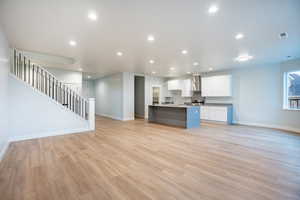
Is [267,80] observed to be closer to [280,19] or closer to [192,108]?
[192,108]

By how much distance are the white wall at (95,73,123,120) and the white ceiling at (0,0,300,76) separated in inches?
148

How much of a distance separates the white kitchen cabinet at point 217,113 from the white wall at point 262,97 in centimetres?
59

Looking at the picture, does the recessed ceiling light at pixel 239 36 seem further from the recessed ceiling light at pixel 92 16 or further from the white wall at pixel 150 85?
the white wall at pixel 150 85

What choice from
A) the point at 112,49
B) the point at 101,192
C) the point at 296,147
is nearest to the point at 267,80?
the point at 296,147

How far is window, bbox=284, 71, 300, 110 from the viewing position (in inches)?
210

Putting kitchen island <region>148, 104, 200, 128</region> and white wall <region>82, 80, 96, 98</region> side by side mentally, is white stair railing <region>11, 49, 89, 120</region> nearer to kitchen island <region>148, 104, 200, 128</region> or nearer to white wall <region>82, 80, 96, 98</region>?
kitchen island <region>148, 104, 200, 128</region>

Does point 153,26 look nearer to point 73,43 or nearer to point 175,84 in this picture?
point 73,43

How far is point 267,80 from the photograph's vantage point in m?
5.92

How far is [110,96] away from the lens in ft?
28.9

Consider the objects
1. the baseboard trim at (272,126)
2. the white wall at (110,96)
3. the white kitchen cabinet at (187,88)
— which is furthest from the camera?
the white kitchen cabinet at (187,88)

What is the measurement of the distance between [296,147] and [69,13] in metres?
5.93

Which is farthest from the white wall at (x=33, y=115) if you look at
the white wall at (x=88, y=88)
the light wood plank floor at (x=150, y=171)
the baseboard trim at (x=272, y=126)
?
the baseboard trim at (x=272, y=126)

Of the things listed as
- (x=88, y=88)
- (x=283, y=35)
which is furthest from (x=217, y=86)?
(x=88, y=88)

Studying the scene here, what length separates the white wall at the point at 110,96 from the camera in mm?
7930
